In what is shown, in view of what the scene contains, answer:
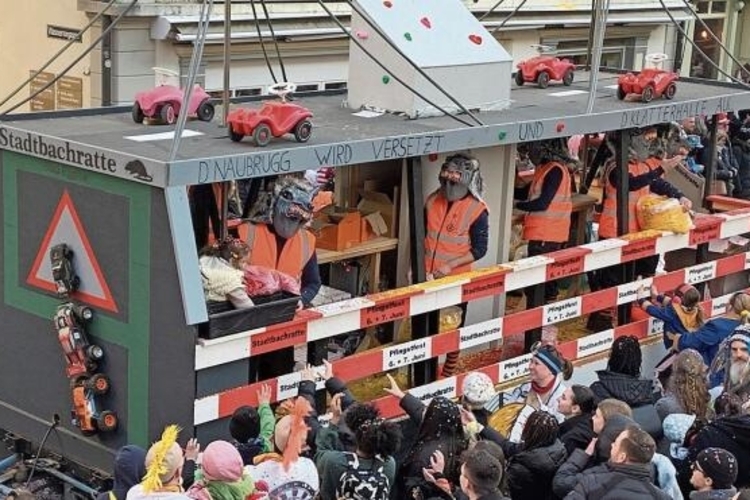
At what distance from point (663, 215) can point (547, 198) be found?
95cm

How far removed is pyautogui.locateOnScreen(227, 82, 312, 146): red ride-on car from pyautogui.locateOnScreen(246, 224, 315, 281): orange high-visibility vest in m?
0.56

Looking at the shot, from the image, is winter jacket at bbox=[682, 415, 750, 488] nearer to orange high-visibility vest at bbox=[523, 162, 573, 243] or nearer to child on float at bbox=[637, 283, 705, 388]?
child on float at bbox=[637, 283, 705, 388]

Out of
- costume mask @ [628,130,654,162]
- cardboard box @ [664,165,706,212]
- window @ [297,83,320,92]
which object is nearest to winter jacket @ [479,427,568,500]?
costume mask @ [628,130,654,162]

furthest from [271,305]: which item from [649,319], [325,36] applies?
[325,36]

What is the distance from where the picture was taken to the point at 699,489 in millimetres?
A: 6336

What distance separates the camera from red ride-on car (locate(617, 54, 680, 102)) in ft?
32.0

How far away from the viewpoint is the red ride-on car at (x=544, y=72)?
10641mm

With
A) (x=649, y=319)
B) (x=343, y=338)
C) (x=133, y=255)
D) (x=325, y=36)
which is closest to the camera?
(x=133, y=255)

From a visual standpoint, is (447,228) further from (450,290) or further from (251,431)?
(251,431)

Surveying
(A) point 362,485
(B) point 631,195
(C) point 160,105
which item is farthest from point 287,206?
(B) point 631,195

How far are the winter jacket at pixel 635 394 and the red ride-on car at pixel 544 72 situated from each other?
3.72m

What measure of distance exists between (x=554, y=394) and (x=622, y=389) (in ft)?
1.21

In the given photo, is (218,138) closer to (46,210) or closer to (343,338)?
(46,210)

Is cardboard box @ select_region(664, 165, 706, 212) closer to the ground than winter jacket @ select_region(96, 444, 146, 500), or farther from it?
farther from it
